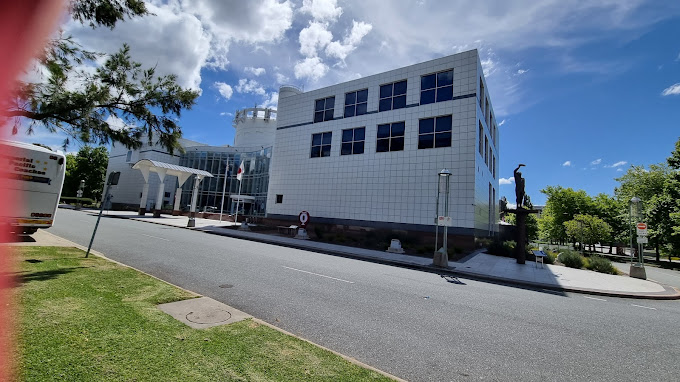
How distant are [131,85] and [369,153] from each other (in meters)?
18.8

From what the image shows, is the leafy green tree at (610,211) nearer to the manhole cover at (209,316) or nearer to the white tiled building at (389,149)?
the white tiled building at (389,149)

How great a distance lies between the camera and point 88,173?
66688 millimetres

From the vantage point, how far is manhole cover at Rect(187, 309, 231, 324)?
15.6ft

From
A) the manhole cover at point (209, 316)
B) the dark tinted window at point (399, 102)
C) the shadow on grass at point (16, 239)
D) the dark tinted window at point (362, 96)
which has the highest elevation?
the dark tinted window at point (362, 96)

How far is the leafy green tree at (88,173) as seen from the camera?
216ft

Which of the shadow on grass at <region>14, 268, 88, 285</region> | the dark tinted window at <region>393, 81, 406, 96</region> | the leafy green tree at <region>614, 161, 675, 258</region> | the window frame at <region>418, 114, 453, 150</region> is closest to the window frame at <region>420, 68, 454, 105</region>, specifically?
the window frame at <region>418, 114, 453, 150</region>

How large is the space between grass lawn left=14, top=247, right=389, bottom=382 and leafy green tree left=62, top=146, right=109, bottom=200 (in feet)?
260

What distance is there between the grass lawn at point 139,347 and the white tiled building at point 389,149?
1887cm

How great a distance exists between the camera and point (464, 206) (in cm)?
2058

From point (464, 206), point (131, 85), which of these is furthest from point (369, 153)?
point (131, 85)

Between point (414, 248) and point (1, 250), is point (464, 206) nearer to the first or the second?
point (414, 248)

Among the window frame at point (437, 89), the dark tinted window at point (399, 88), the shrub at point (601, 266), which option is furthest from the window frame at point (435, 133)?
the shrub at point (601, 266)

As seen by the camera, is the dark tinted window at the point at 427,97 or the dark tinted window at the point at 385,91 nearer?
the dark tinted window at the point at 427,97

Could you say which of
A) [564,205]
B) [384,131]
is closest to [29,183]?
[384,131]
